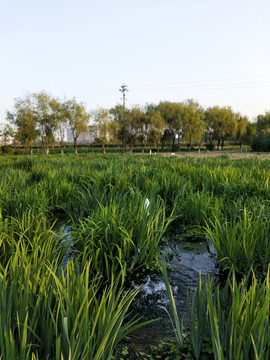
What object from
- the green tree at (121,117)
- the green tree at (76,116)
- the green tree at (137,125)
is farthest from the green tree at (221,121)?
the green tree at (76,116)

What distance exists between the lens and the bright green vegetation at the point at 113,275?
127cm

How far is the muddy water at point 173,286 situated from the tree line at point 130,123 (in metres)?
41.1

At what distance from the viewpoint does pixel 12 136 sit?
131 feet

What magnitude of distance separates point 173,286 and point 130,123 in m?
48.8

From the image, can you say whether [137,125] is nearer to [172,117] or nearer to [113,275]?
[172,117]

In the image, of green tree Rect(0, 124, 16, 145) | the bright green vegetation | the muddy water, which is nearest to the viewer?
the bright green vegetation

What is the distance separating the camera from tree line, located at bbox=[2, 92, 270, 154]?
43344mm

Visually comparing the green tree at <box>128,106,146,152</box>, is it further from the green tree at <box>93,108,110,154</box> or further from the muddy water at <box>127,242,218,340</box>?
the muddy water at <box>127,242,218,340</box>

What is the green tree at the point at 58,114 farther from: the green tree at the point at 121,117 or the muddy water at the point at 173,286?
the muddy water at the point at 173,286

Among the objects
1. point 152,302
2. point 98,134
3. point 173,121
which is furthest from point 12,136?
point 152,302

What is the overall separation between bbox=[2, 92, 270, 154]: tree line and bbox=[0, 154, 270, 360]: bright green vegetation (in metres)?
40.5

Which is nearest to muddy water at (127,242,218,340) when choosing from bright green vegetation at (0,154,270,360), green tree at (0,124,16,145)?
bright green vegetation at (0,154,270,360)

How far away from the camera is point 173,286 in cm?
248

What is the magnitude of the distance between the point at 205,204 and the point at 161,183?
134 cm
